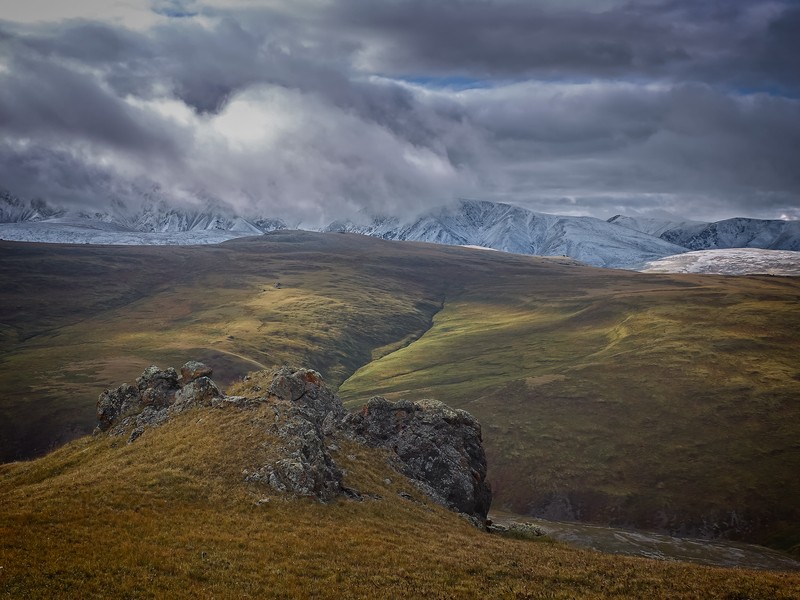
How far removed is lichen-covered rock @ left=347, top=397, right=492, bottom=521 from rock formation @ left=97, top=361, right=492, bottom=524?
0.11 m

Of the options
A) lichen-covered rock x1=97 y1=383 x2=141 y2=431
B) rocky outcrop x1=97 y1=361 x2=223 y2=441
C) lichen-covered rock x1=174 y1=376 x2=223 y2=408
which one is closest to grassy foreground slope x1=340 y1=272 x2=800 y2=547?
rocky outcrop x1=97 y1=361 x2=223 y2=441

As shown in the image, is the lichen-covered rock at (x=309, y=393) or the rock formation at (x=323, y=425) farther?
the lichen-covered rock at (x=309, y=393)

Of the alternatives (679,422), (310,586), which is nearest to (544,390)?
(679,422)

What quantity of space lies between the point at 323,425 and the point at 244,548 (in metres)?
27.5

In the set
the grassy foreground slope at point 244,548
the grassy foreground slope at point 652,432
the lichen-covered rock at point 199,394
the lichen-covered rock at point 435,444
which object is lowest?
the grassy foreground slope at point 652,432

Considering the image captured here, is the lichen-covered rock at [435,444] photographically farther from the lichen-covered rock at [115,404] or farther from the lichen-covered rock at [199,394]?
the lichen-covered rock at [115,404]

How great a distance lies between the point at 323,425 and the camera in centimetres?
6006

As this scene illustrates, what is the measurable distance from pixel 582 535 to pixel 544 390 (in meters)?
74.3

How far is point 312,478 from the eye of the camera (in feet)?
144

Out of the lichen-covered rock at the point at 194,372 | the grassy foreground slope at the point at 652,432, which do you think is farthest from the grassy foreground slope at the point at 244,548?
the grassy foreground slope at the point at 652,432

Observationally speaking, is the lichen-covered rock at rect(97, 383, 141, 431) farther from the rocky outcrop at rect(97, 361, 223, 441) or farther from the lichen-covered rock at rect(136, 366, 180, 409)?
the lichen-covered rock at rect(136, 366, 180, 409)

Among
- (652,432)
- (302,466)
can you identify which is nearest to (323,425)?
(302,466)

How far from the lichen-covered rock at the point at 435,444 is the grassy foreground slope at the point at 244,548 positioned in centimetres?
1215

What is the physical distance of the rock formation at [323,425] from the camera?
47281mm
